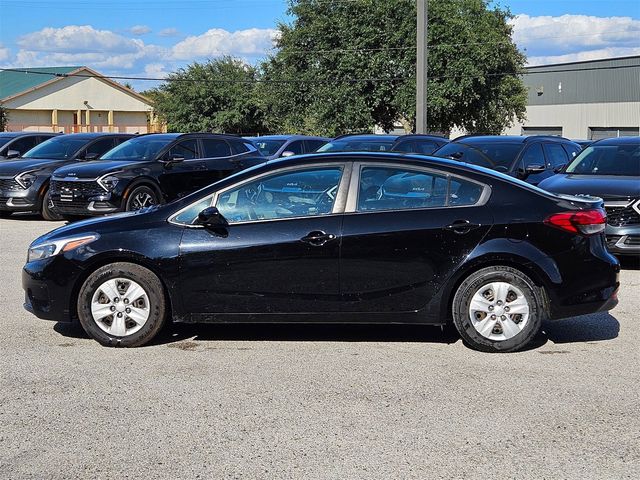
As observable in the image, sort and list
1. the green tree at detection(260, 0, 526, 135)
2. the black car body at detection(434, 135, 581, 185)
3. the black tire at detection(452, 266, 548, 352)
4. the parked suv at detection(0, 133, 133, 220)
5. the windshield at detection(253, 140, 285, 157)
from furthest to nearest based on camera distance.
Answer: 1. the green tree at detection(260, 0, 526, 135)
2. the windshield at detection(253, 140, 285, 157)
3. the parked suv at detection(0, 133, 133, 220)
4. the black car body at detection(434, 135, 581, 185)
5. the black tire at detection(452, 266, 548, 352)

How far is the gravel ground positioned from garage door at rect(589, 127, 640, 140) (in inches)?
2184

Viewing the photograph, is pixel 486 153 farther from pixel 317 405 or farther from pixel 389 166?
pixel 317 405

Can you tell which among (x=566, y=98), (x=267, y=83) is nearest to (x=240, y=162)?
(x=267, y=83)

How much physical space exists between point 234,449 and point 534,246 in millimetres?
3138

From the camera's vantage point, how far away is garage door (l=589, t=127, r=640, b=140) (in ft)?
192

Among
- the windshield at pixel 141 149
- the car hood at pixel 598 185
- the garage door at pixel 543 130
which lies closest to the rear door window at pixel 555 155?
the car hood at pixel 598 185

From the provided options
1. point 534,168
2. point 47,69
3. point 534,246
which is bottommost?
point 534,246

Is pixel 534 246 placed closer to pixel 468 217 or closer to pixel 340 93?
pixel 468 217

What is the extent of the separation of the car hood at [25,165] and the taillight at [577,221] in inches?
483

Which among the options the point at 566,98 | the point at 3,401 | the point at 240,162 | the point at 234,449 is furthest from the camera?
the point at 566,98

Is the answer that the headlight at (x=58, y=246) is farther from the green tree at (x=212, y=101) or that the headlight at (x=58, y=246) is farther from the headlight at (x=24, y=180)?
the green tree at (x=212, y=101)

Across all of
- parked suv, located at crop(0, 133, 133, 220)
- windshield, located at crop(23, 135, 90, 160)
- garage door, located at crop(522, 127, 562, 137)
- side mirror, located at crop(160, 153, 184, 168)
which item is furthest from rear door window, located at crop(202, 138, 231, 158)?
garage door, located at crop(522, 127, 562, 137)

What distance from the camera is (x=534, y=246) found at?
254 inches

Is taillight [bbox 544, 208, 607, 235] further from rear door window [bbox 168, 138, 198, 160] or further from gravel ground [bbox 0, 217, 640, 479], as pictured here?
rear door window [bbox 168, 138, 198, 160]
